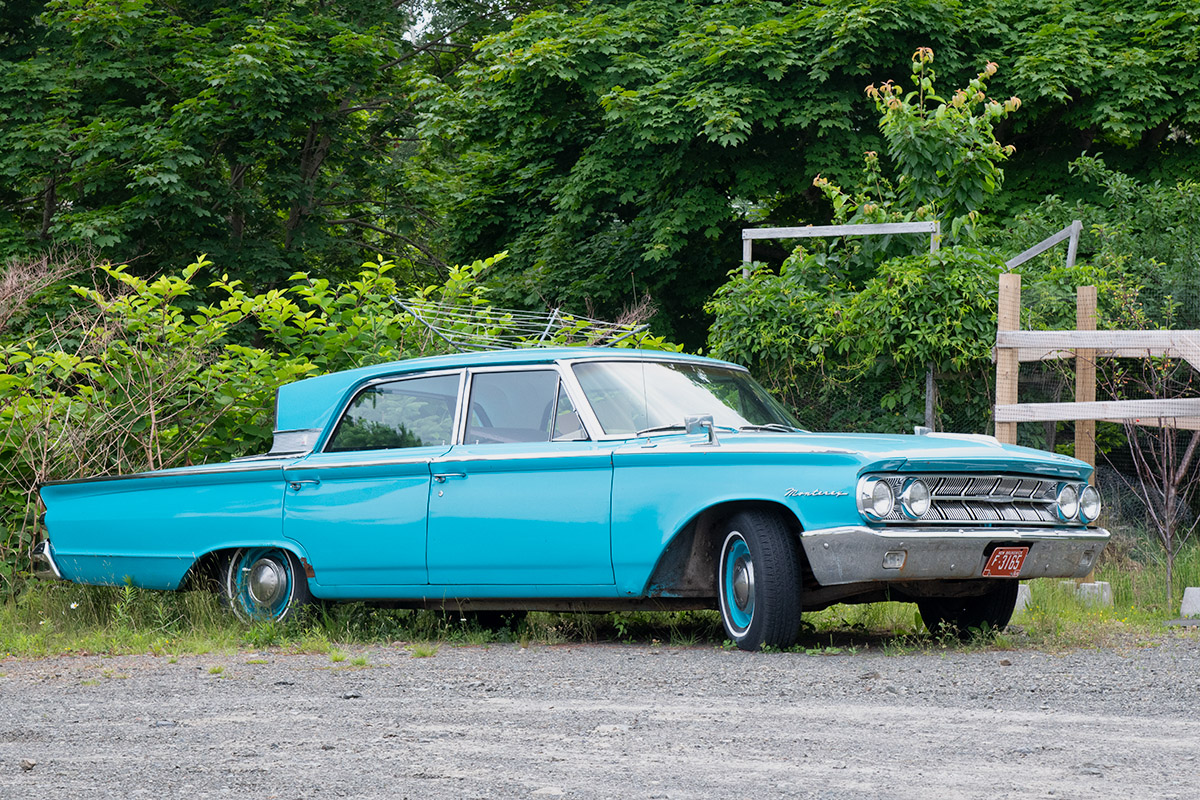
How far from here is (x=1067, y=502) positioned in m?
6.84

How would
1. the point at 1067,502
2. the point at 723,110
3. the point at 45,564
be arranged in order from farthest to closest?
the point at 723,110 < the point at 45,564 < the point at 1067,502

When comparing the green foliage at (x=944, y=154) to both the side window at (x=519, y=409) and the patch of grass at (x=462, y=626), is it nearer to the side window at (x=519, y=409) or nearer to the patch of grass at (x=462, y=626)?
the patch of grass at (x=462, y=626)

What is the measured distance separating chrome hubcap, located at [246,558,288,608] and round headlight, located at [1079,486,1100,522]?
14.4ft

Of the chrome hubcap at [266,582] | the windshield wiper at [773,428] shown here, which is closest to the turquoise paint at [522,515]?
the windshield wiper at [773,428]

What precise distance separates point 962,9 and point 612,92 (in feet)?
16.2

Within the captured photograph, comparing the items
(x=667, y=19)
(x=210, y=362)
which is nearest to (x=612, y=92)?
(x=667, y=19)

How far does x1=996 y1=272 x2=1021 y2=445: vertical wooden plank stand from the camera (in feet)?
29.9

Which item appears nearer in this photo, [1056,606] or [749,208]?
[1056,606]

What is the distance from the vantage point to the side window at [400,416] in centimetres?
779

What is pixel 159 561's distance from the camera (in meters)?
8.48

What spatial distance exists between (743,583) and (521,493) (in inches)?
48.8

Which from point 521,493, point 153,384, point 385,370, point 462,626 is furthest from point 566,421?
point 153,384

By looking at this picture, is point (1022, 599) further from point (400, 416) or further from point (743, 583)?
point (400, 416)

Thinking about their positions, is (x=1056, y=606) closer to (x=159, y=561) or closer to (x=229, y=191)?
(x=159, y=561)
